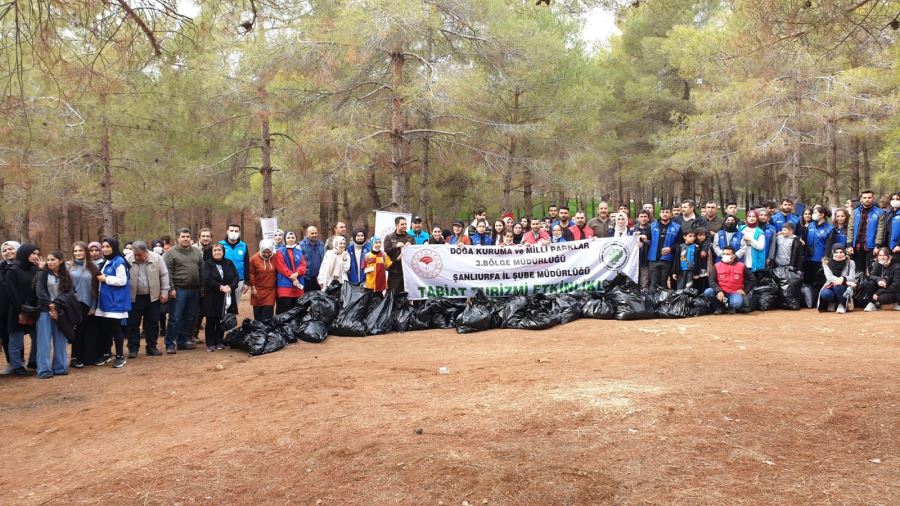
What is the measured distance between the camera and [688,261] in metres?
9.40

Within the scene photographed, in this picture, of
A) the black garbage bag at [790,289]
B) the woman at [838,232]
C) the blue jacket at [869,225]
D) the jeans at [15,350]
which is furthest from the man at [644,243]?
the jeans at [15,350]

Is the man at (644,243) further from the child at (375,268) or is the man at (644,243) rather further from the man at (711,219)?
the child at (375,268)

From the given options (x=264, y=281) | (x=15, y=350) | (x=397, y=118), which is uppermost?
(x=397, y=118)

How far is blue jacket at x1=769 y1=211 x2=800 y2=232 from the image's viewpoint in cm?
966

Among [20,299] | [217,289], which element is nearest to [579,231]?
[217,289]

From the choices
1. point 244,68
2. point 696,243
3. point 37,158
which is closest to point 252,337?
point 696,243

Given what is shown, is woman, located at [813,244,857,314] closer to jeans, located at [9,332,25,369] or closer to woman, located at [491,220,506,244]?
woman, located at [491,220,506,244]

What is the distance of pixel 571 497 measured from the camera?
3152mm

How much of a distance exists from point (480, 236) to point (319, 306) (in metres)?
3.18

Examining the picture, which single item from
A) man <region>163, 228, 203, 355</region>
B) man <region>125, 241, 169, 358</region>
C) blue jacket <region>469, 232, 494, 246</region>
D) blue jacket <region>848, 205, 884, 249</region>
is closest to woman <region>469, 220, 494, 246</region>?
blue jacket <region>469, 232, 494, 246</region>

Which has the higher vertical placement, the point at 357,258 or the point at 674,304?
the point at 357,258

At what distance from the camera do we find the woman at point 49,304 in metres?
6.71

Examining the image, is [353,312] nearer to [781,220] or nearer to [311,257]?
[311,257]

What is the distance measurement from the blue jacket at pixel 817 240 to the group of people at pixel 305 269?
0.06ft
